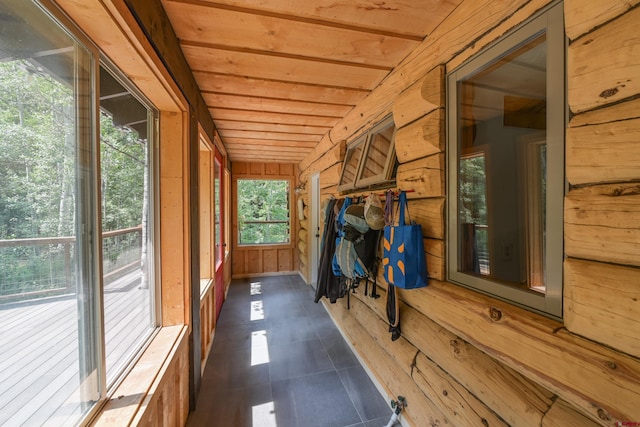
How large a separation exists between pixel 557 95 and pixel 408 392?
1.70 m

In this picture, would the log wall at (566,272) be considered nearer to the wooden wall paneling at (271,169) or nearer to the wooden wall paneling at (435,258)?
the wooden wall paneling at (435,258)

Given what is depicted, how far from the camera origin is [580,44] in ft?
2.26

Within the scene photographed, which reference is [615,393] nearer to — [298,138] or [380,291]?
[380,291]

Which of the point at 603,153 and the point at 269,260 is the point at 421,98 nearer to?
the point at 603,153

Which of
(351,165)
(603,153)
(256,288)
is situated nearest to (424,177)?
(603,153)

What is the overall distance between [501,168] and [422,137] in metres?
0.42

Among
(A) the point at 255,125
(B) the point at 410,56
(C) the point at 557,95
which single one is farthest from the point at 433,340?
(A) the point at 255,125

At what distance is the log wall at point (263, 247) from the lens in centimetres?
505

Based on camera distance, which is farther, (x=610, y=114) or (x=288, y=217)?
(x=288, y=217)

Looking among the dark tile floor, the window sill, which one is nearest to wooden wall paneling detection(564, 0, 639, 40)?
the window sill

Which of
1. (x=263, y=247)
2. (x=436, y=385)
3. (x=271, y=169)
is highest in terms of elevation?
(x=271, y=169)

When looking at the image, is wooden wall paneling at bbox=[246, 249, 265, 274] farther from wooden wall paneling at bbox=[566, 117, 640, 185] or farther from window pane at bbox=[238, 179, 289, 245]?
wooden wall paneling at bbox=[566, 117, 640, 185]

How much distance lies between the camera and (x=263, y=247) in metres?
5.23

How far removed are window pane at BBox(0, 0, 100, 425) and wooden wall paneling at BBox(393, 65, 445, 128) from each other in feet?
4.80
